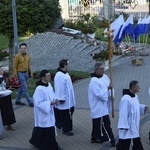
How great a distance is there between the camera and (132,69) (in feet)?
65.8

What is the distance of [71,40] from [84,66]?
4.30 metres

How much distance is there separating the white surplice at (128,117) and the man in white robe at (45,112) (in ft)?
Answer: 5.16

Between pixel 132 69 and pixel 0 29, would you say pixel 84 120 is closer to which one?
pixel 0 29

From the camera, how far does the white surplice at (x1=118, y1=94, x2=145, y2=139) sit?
8.66 meters

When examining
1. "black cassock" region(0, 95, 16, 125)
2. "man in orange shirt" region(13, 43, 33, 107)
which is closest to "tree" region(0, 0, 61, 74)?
"man in orange shirt" region(13, 43, 33, 107)

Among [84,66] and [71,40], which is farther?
[71,40]

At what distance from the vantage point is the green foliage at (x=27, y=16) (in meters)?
15.7

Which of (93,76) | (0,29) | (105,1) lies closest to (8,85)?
(93,76)

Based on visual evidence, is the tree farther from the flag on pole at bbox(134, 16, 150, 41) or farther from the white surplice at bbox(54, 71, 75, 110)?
the flag on pole at bbox(134, 16, 150, 41)

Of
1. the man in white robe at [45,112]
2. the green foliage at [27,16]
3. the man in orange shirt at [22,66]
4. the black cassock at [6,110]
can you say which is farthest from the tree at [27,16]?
the man in white robe at [45,112]

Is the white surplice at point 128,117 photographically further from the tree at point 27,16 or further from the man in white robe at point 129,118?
the tree at point 27,16

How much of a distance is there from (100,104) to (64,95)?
115cm

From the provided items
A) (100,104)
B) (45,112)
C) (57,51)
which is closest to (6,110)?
(45,112)

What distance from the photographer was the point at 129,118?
28.6 ft
